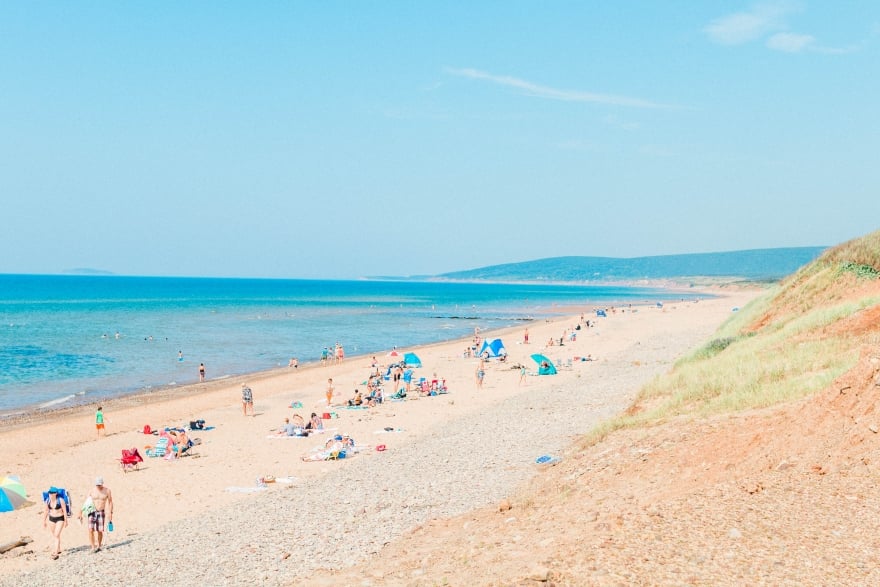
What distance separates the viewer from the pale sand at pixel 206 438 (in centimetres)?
1462

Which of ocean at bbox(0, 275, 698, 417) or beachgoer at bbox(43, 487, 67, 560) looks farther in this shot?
ocean at bbox(0, 275, 698, 417)

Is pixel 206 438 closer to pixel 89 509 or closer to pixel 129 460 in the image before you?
pixel 129 460

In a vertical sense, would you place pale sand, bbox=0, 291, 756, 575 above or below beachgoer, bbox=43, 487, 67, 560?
below

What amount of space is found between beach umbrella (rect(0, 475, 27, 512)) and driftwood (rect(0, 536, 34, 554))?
2.07m

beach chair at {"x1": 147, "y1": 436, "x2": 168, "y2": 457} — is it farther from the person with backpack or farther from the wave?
the wave

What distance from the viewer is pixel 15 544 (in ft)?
41.6

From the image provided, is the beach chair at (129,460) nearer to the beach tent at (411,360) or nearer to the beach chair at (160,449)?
the beach chair at (160,449)

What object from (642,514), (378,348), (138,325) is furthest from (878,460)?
(138,325)

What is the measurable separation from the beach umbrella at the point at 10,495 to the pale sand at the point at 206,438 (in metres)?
0.21

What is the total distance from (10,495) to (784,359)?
16582 mm

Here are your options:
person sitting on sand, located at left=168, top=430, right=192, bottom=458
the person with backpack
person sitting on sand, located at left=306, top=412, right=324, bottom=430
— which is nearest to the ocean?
person sitting on sand, located at left=168, top=430, right=192, bottom=458

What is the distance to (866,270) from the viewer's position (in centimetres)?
2036

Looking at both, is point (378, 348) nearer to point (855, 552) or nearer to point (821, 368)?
point (821, 368)

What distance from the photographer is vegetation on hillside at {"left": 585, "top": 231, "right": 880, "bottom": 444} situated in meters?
11.6
